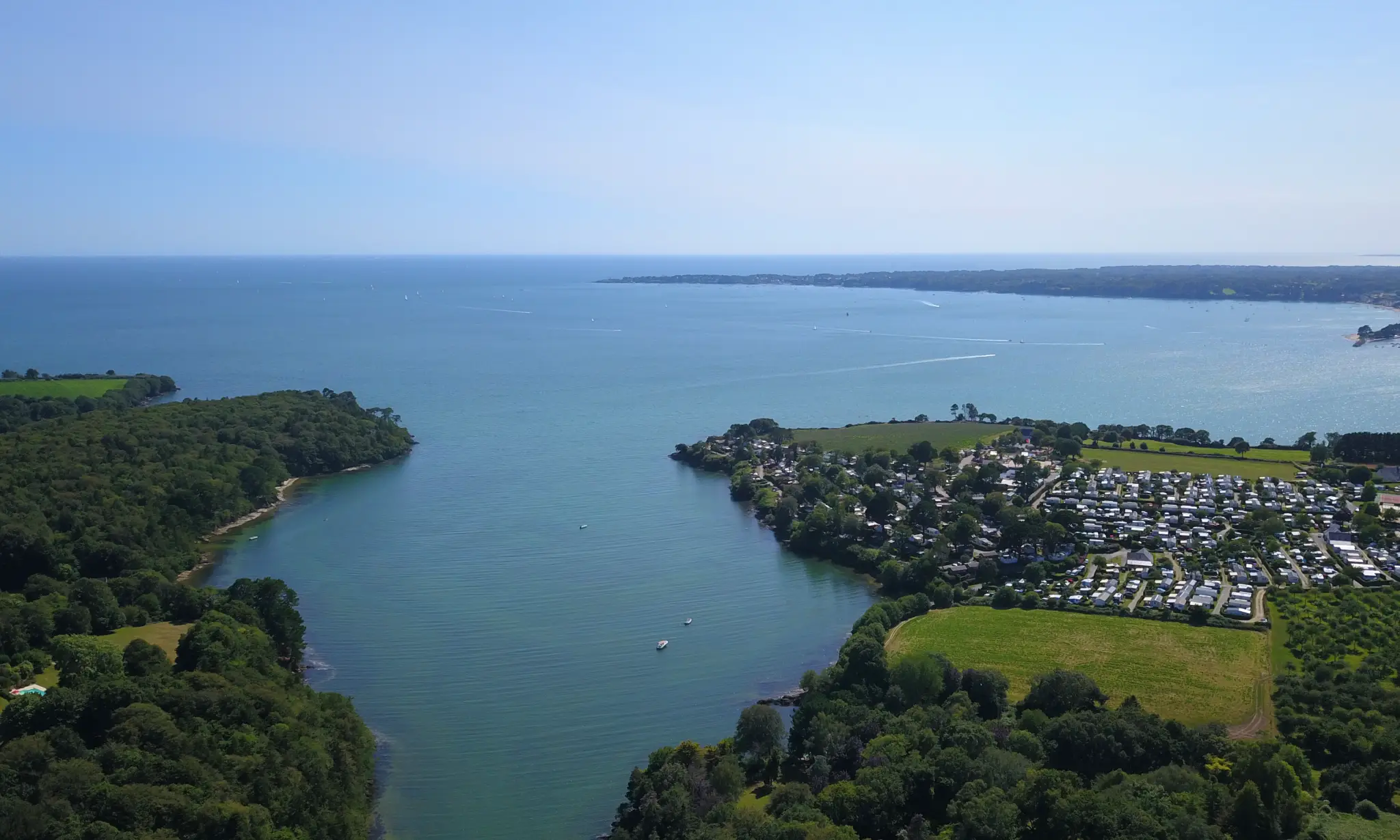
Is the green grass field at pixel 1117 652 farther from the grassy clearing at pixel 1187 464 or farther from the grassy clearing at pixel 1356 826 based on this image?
the grassy clearing at pixel 1187 464

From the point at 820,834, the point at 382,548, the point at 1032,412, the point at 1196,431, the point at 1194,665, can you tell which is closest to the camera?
the point at 820,834

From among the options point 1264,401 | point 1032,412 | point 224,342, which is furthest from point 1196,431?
point 224,342


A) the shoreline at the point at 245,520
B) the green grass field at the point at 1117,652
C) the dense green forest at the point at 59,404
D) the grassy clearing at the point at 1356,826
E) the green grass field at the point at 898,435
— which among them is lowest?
the shoreline at the point at 245,520

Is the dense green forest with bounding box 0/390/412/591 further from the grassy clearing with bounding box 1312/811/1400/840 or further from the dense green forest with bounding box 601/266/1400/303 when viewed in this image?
the dense green forest with bounding box 601/266/1400/303

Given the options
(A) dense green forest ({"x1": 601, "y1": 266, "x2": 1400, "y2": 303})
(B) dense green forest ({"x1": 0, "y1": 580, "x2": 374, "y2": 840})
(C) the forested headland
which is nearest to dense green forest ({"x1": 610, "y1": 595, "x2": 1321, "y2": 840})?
(B) dense green forest ({"x1": 0, "y1": 580, "x2": 374, "y2": 840})

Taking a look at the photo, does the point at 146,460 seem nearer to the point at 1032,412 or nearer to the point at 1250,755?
the point at 1250,755

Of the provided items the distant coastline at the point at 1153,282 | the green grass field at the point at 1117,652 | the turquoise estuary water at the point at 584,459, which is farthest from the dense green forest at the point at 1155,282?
the green grass field at the point at 1117,652

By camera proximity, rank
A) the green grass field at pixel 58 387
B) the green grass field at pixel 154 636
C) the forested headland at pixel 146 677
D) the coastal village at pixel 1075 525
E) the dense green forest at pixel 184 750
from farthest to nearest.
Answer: the green grass field at pixel 58 387, the coastal village at pixel 1075 525, the green grass field at pixel 154 636, the forested headland at pixel 146 677, the dense green forest at pixel 184 750
